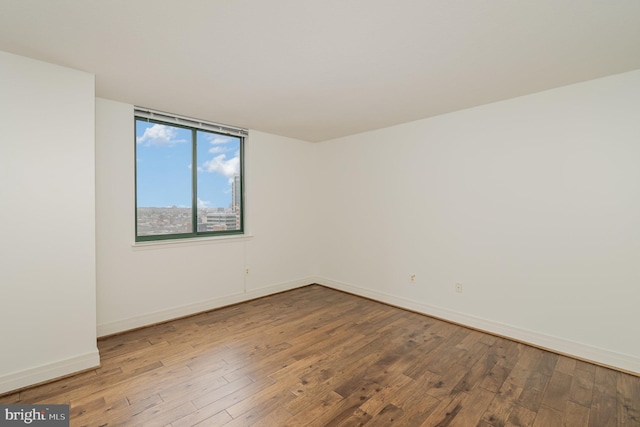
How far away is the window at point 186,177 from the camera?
11.2 feet

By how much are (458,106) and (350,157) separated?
1747 millimetres

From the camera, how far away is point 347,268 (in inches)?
183

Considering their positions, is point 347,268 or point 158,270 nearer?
point 158,270

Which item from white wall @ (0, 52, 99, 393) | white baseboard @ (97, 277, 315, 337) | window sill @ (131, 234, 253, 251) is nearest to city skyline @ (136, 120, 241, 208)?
window sill @ (131, 234, 253, 251)

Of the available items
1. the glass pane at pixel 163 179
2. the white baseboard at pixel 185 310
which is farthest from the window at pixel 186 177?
the white baseboard at pixel 185 310

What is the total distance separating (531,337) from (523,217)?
1.20 m

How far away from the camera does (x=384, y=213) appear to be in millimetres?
4148

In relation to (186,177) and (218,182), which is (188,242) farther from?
(218,182)

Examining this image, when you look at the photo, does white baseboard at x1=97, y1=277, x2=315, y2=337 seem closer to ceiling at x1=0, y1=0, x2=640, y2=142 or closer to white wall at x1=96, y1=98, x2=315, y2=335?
white wall at x1=96, y1=98, x2=315, y2=335

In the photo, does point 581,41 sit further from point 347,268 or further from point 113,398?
point 113,398

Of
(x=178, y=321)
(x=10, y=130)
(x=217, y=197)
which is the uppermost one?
(x=10, y=130)

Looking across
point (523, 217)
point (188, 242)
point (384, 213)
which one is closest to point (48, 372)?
point (188, 242)

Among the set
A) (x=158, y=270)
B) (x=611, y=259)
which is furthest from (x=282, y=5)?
(x=611, y=259)

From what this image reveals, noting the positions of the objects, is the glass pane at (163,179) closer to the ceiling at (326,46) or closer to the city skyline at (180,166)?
the city skyline at (180,166)
